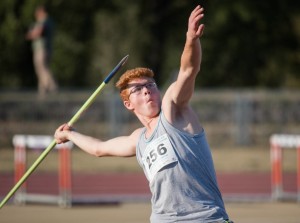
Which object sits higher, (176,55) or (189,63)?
(176,55)

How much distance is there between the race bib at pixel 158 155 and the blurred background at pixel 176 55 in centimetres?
1818

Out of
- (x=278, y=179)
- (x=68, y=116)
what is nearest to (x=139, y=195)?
(x=278, y=179)

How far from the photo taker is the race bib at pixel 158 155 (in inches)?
245

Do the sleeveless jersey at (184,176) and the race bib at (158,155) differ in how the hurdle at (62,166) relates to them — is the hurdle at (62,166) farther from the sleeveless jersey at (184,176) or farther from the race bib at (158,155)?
the sleeveless jersey at (184,176)

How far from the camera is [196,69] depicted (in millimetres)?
5965

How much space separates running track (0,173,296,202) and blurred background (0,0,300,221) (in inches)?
174

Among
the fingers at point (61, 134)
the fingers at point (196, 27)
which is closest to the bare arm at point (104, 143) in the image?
the fingers at point (61, 134)

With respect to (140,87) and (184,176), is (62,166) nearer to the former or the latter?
(140,87)

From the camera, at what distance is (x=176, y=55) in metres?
40.8

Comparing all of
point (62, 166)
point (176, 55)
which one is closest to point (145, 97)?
point (62, 166)

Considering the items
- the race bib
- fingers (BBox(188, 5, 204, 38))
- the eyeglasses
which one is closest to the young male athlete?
the race bib

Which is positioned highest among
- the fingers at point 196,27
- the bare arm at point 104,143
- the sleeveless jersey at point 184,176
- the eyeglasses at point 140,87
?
the fingers at point 196,27

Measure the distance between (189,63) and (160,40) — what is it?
31.8 m

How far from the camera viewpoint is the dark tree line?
36.5m
